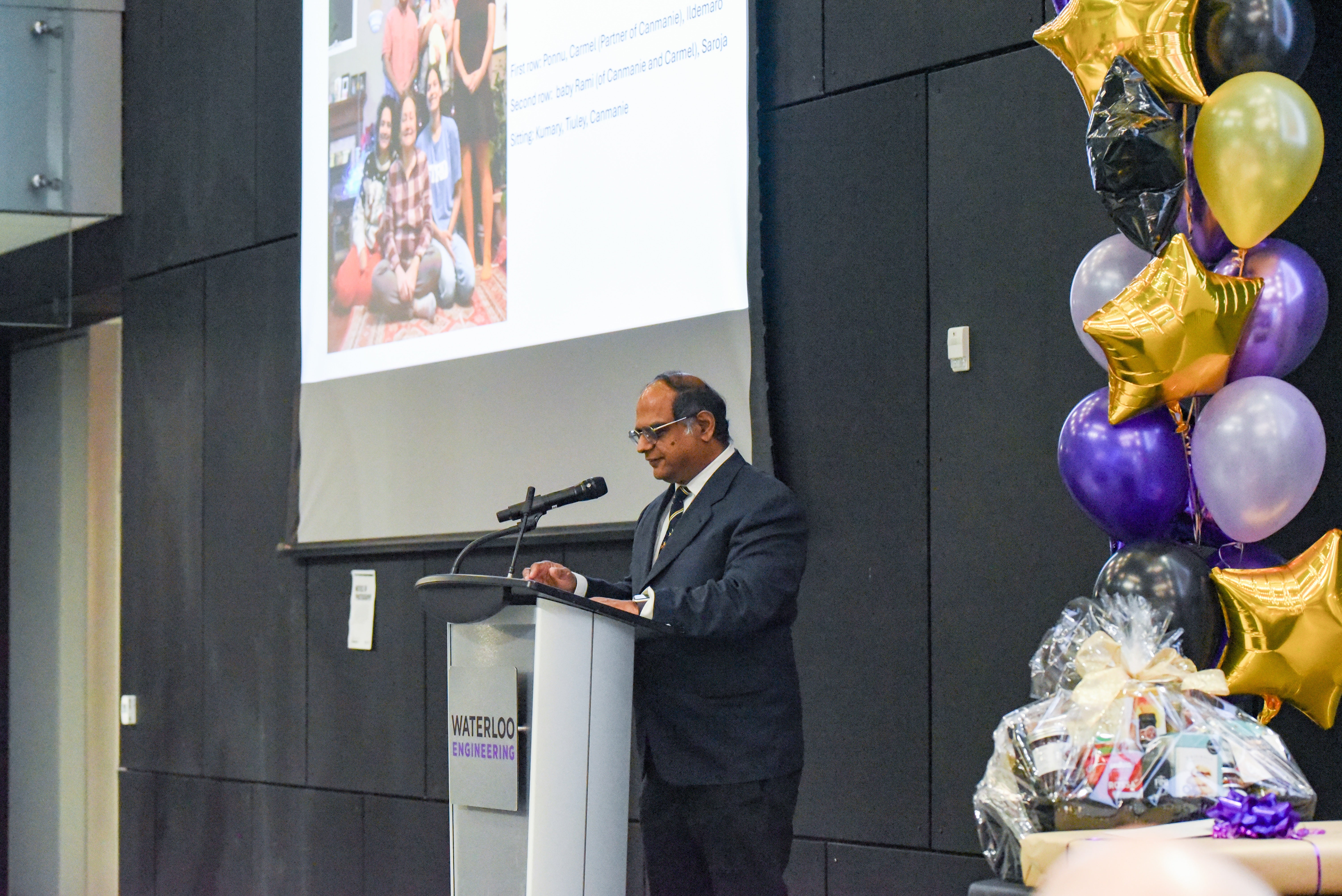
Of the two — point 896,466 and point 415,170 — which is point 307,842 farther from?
point 896,466

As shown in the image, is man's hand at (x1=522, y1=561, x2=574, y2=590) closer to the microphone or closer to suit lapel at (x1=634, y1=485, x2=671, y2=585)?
the microphone

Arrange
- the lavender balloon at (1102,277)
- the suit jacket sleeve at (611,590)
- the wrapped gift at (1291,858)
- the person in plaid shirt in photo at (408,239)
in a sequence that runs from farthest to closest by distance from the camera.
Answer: the person in plaid shirt in photo at (408,239) → the suit jacket sleeve at (611,590) → the lavender balloon at (1102,277) → the wrapped gift at (1291,858)

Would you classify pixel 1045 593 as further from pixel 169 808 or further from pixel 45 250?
pixel 45 250

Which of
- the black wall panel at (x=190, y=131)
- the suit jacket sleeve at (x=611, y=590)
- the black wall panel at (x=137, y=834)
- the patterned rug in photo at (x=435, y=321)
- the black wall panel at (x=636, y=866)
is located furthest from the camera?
the black wall panel at (x=137, y=834)

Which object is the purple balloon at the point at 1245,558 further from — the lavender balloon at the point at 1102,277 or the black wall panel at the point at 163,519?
the black wall panel at the point at 163,519

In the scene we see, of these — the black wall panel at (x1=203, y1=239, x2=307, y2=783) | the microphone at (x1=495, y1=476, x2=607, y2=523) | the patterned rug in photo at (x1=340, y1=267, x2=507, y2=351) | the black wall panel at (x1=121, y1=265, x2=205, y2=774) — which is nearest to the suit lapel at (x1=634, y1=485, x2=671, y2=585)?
the microphone at (x1=495, y1=476, x2=607, y2=523)

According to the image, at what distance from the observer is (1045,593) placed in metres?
3.18

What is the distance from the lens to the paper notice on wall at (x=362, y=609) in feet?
16.0

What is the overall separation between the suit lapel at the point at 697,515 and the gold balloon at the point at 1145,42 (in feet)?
2.98

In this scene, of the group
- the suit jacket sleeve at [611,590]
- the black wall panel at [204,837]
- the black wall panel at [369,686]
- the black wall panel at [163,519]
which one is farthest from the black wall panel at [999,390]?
the black wall panel at [163,519]

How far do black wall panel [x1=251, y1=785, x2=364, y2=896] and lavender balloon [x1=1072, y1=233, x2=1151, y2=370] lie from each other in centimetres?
322

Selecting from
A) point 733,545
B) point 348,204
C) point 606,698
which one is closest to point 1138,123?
point 733,545

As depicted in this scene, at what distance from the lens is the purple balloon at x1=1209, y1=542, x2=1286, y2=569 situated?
235cm

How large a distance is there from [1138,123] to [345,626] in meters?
3.43
